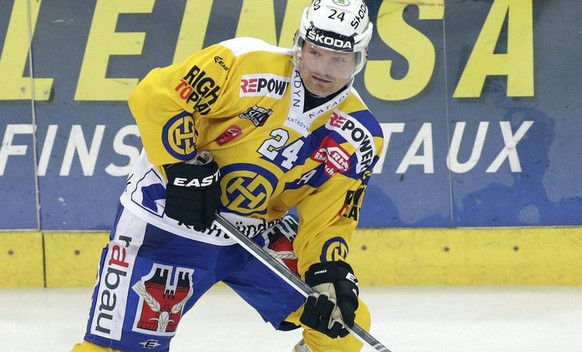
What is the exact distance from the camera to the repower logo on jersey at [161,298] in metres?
2.99

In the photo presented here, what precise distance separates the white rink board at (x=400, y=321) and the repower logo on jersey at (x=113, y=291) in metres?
1.22

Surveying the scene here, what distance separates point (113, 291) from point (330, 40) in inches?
35.4

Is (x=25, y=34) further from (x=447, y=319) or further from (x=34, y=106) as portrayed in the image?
(x=447, y=319)

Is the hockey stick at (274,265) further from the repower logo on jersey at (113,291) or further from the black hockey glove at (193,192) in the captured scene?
the repower logo on jersey at (113,291)

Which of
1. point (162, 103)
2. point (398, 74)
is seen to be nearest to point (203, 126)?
point (162, 103)

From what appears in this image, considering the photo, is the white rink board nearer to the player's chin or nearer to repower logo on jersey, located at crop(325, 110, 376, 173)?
repower logo on jersey, located at crop(325, 110, 376, 173)

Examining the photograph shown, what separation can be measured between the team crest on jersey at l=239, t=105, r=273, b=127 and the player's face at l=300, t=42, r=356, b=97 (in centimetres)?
14

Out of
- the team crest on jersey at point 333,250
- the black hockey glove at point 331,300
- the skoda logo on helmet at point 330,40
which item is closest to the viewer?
the skoda logo on helmet at point 330,40

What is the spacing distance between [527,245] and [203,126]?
8.67 feet

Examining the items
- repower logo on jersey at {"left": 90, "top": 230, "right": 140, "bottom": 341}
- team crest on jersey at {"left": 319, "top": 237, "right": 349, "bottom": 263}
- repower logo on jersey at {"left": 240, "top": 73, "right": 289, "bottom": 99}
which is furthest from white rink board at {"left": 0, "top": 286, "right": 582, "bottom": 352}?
repower logo on jersey at {"left": 240, "top": 73, "right": 289, "bottom": 99}

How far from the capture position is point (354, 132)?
3.12 meters

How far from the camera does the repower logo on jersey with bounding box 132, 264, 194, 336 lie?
2988 mm

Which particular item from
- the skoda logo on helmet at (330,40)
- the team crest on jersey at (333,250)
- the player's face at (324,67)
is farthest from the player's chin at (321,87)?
the team crest on jersey at (333,250)

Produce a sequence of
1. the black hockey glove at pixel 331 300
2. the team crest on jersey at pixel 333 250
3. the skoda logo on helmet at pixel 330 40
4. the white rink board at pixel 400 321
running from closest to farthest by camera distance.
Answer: the skoda logo on helmet at pixel 330 40 → the black hockey glove at pixel 331 300 → the team crest on jersey at pixel 333 250 → the white rink board at pixel 400 321
